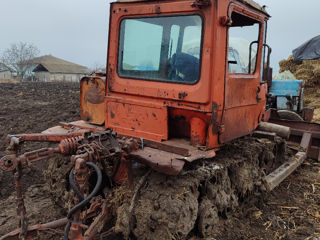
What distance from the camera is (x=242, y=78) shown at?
368 centimetres

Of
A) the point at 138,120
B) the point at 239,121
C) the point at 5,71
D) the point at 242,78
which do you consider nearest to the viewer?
the point at 138,120

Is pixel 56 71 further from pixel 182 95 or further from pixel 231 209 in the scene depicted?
pixel 182 95

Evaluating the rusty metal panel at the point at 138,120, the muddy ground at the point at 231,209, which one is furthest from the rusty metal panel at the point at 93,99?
the muddy ground at the point at 231,209

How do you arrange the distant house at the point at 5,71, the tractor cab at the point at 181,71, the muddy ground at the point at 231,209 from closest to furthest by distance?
the muddy ground at the point at 231,209, the tractor cab at the point at 181,71, the distant house at the point at 5,71

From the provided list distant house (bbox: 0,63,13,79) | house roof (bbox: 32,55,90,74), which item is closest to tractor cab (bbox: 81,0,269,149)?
house roof (bbox: 32,55,90,74)

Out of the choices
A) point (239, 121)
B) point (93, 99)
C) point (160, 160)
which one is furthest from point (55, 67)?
point (160, 160)

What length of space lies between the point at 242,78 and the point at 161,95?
108cm

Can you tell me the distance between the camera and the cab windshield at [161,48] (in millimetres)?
3182

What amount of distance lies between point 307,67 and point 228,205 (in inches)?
447

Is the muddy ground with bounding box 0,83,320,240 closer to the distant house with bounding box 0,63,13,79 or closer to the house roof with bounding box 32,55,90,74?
the house roof with bounding box 32,55,90,74

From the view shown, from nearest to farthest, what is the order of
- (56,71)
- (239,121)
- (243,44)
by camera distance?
(239,121) → (243,44) → (56,71)

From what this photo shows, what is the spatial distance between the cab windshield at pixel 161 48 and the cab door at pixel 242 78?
0.46m

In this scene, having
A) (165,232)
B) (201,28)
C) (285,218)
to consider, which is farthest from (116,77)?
(285,218)

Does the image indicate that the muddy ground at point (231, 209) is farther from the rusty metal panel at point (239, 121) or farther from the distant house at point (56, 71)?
the distant house at point (56, 71)
